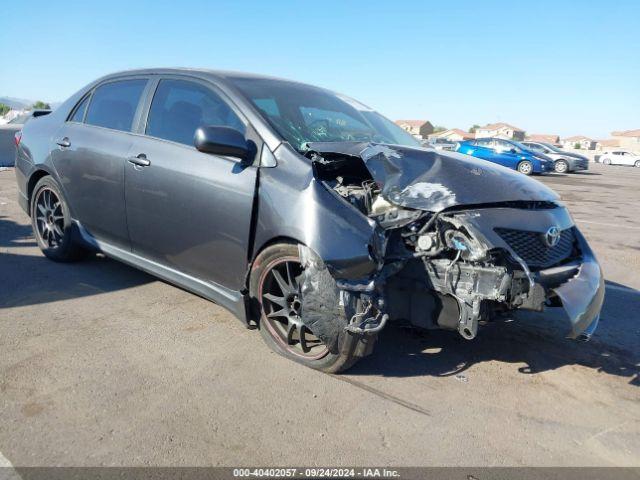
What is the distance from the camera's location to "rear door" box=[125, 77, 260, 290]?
3.32 metres

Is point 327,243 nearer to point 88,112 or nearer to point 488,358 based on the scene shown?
point 488,358

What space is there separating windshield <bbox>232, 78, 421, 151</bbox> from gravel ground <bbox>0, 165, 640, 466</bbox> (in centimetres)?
148

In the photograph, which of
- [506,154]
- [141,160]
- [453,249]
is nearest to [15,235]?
[141,160]

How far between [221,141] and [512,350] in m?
2.45

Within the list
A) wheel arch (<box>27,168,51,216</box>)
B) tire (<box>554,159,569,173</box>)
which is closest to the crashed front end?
wheel arch (<box>27,168,51,216</box>)

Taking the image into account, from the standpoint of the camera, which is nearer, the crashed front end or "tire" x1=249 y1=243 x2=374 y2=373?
the crashed front end

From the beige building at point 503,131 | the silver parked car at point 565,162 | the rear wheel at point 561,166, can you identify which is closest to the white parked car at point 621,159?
the silver parked car at point 565,162

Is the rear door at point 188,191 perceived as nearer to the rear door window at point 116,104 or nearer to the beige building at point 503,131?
the rear door window at point 116,104

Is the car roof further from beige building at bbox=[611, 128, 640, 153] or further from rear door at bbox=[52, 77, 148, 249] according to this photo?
beige building at bbox=[611, 128, 640, 153]

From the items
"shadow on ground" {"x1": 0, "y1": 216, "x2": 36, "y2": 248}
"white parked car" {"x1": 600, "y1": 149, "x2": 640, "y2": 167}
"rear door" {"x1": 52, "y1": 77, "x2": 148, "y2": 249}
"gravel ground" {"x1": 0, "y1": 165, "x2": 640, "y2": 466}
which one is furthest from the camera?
"white parked car" {"x1": 600, "y1": 149, "x2": 640, "y2": 167}

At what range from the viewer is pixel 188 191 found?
3514 millimetres

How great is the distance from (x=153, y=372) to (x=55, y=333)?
36.6 inches

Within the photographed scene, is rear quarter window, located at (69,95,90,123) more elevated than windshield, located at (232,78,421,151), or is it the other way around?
windshield, located at (232,78,421,151)

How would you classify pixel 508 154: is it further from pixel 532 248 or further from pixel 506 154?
pixel 532 248
